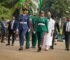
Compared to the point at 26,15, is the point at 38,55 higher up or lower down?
lower down

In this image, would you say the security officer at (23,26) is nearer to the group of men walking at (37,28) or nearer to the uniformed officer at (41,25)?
the group of men walking at (37,28)

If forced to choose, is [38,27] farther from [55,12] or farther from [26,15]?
[55,12]

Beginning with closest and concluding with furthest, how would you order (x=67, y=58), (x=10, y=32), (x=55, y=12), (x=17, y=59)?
1. (x=17, y=59)
2. (x=67, y=58)
3. (x=10, y=32)
4. (x=55, y=12)

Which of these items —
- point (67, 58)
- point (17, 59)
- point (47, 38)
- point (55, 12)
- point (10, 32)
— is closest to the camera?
point (17, 59)

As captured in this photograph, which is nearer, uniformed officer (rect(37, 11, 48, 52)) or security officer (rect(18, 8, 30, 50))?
uniformed officer (rect(37, 11, 48, 52))

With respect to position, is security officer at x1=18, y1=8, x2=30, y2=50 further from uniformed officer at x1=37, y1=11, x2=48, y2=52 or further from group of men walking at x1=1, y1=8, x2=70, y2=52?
uniformed officer at x1=37, y1=11, x2=48, y2=52

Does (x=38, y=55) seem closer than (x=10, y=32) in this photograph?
Yes

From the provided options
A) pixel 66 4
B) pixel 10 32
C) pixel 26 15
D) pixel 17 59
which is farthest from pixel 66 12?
pixel 17 59

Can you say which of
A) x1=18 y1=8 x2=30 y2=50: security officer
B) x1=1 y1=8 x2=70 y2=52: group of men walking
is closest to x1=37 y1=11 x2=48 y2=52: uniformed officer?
x1=1 y1=8 x2=70 y2=52: group of men walking

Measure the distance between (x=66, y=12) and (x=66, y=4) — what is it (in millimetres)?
1510

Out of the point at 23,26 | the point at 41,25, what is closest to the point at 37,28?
the point at 41,25

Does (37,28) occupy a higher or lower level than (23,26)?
lower

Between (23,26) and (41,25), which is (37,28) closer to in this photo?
(41,25)

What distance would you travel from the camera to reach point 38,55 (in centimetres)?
1480
